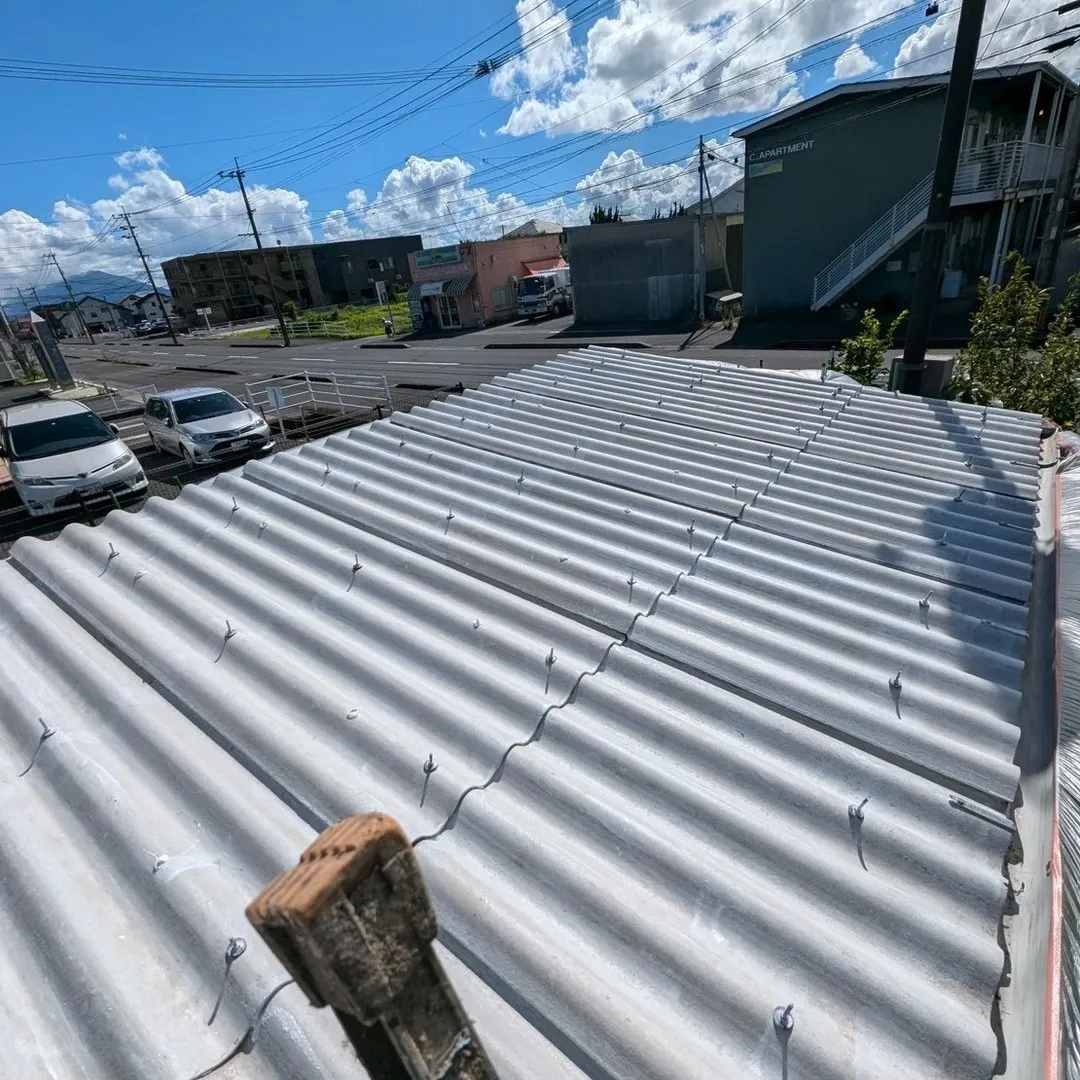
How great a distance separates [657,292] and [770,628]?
32.9 m

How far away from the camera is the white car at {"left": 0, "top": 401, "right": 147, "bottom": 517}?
966 centimetres

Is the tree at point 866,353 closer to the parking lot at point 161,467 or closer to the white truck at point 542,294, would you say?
the parking lot at point 161,467

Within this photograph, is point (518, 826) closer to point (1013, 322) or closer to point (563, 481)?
point (563, 481)

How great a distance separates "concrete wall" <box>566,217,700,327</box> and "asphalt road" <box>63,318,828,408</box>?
278 centimetres

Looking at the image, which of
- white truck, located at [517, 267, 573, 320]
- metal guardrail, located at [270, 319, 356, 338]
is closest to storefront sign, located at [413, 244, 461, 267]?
white truck, located at [517, 267, 573, 320]

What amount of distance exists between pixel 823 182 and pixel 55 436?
100 ft

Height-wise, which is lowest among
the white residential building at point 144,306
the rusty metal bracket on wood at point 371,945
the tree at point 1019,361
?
the tree at point 1019,361

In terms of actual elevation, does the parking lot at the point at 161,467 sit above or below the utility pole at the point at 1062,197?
below

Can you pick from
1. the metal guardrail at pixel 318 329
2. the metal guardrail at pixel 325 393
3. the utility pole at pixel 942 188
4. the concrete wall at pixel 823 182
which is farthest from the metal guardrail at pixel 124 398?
the concrete wall at pixel 823 182

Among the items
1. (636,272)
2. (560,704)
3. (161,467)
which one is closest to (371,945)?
(560,704)

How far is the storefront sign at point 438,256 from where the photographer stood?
128ft

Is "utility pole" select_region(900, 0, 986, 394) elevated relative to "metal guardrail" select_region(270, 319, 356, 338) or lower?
elevated

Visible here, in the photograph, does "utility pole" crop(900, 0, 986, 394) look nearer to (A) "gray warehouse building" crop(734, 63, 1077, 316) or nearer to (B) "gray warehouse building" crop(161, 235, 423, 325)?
(A) "gray warehouse building" crop(734, 63, 1077, 316)

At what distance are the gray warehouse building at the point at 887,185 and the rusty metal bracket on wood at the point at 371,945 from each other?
98.8 ft
